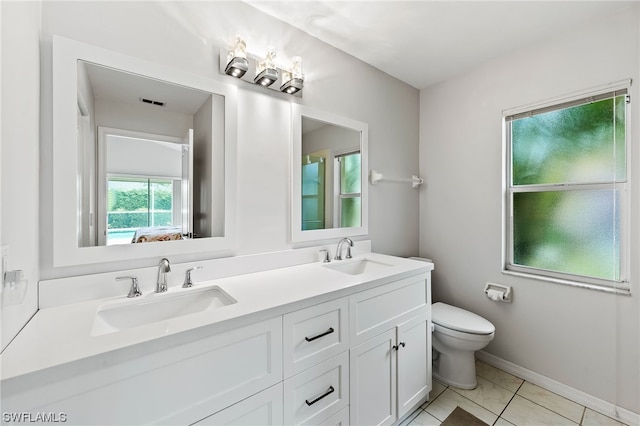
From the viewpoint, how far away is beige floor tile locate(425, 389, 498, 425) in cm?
160

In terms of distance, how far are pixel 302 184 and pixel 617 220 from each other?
1971 millimetres

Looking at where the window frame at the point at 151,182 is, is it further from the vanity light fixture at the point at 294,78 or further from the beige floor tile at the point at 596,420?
the beige floor tile at the point at 596,420

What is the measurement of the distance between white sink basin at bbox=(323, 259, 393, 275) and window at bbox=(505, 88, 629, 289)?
3.66 ft

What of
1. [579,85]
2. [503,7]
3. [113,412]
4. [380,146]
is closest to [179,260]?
[113,412]

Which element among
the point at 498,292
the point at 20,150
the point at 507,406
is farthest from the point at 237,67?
the point at 507,406

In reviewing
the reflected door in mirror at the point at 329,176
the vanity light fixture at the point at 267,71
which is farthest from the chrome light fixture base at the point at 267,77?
the reflected door in mirror at the point at 329,176

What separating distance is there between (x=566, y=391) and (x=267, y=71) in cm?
277

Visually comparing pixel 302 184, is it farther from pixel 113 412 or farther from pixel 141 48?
pixel 113 412

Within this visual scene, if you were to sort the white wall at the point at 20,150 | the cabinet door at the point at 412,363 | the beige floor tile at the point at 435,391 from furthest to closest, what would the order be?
the beige floor tile at the point at 435,391, the cabinet door at the point at 412,363, the white wall at the point at 20,150

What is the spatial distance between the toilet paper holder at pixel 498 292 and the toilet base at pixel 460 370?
0.48m

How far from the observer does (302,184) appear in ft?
5.68

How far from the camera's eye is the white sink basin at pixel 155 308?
1004 mm

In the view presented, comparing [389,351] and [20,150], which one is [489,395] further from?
[20,150]

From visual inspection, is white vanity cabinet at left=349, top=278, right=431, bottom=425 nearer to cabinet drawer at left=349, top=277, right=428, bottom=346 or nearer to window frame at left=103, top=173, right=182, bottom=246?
cabinet drawer at left=349, top=277, right=428, bottom=346
